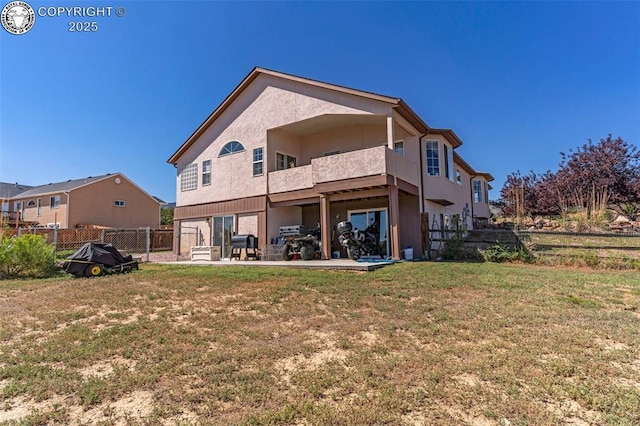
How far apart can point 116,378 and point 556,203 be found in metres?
25.1

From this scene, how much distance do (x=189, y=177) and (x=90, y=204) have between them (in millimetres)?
16565

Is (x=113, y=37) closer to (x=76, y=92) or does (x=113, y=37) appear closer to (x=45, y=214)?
(x=76, y=92)

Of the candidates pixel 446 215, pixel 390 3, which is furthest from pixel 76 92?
pixel 446 215

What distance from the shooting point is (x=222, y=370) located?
3.46 metres

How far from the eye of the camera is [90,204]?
96.2ft

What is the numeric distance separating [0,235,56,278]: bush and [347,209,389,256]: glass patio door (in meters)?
11.7

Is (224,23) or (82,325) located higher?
(224,23)

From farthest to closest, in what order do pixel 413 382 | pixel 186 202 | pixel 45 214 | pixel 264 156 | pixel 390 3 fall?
pixel 45 214, pixel 186 202, pixel 264 156, pixel 390 3, pixel 413 382

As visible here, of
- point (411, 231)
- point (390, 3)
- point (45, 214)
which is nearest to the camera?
point (390, 3)

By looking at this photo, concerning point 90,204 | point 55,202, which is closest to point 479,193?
point 90,204

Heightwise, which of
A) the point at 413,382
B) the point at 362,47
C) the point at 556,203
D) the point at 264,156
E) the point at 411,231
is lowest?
the point at 413,382

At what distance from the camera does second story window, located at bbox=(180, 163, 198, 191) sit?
18.7 metres

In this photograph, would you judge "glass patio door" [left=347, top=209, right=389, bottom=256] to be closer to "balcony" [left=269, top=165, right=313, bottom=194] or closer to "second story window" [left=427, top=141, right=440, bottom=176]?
"balcony" [left=269, top=165, right=313, bottom=194]

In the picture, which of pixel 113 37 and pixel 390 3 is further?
pixel 390 3
